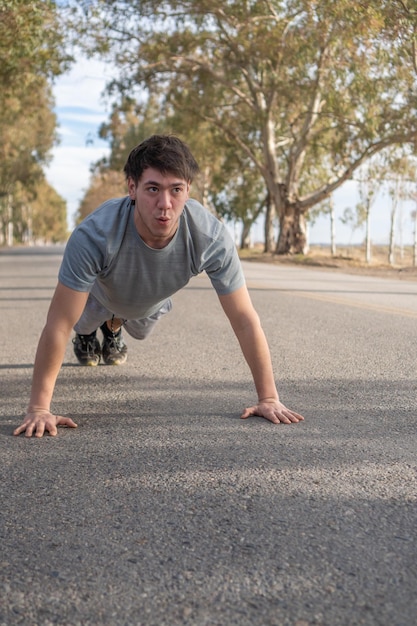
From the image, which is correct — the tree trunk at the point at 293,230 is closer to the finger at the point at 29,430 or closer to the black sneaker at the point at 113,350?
the black sneaker at the point at 113,350

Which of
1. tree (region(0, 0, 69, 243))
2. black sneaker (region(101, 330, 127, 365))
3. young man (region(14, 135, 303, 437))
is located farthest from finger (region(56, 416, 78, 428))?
tree (region(0, 0, 69, 243))

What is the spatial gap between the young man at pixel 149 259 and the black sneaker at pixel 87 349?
1.53 metres

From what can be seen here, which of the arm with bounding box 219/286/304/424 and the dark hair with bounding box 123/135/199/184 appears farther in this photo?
the arm with bounding box 219/286/304/424

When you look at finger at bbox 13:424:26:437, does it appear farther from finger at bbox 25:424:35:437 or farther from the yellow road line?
the yellow road line

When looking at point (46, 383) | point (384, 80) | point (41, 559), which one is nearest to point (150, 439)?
point (46, 383)

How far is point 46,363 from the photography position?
405 centimetres

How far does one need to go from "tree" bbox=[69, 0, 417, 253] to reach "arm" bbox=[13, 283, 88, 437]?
17.3 m

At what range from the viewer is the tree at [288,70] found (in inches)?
917

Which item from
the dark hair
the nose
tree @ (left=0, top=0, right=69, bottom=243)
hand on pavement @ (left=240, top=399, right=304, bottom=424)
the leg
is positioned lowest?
hand on pavement @ (left=240, top=399, right=304, bottom=424)

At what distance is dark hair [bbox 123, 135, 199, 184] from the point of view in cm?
384

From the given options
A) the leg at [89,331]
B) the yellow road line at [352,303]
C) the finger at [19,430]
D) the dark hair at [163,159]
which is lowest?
the yellow road line at [352,303]

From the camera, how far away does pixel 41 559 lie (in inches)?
97.7

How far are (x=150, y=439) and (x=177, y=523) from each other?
45.6 inches

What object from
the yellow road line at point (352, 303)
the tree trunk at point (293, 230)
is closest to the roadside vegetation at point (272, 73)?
the tree trunk at point (293, 230)
